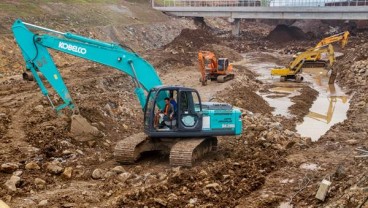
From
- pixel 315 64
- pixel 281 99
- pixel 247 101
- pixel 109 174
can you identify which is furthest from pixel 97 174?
pixel 315 64

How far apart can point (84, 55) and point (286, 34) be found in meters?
44.3

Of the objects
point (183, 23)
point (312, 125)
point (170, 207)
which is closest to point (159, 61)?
point (312, 125)

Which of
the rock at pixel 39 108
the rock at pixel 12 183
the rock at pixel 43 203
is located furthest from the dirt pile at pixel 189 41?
the rock at pixel 43 203

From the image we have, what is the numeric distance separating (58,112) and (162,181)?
530cm

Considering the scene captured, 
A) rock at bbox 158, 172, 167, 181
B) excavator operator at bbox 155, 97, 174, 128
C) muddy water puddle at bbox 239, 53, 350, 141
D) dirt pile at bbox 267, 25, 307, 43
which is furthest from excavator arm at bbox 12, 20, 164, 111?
dirt pile at bbox 267, 25, 307, 43

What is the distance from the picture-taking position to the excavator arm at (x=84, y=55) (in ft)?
38.7

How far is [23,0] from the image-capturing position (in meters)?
32.7

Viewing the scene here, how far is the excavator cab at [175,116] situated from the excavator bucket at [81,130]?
2658 millimetres

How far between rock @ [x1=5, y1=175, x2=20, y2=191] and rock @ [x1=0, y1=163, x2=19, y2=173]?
54 centimetres

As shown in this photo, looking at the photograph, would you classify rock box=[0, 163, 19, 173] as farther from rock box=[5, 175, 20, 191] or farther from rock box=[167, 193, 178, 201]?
rock box=[167, 193, 178, 201]

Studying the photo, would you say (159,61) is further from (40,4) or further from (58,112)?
(58,112)

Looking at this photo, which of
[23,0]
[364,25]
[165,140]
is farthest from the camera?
[364,25]

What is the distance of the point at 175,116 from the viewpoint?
430 inches

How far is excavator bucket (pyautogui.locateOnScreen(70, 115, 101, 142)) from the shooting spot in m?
12.8
